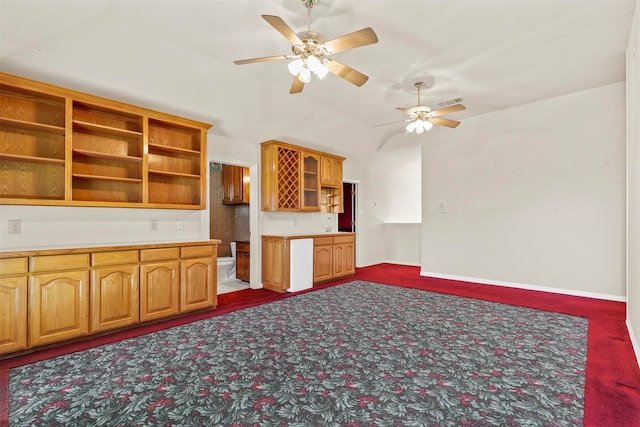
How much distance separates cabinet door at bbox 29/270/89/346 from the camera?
267 centimetres

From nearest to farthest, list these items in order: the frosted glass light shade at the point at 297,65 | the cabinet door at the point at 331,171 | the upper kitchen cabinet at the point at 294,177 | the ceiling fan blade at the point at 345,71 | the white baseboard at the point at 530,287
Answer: the frosted glass light shade at the point at 297,65
the ceiling fan blade at the point at 345,71
the white baseboard at the point at 530,287
the upper kitchen cabinet at the point at 294,177
the cabinet door at the point at 331,171

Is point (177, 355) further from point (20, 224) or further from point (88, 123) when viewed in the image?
point (88, 123)

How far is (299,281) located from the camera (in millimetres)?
4949

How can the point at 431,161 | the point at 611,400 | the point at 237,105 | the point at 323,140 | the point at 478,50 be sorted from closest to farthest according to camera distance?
the point at 611,400, the point at 478,50, the point at 237,105, the point at 323,140, the point at 431,161

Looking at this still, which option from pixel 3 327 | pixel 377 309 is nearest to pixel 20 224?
pixel 3 327

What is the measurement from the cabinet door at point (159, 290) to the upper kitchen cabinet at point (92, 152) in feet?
2.49

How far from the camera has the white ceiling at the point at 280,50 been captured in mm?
2766

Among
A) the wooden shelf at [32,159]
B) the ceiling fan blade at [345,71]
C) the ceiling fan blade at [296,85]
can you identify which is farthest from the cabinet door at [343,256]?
the wooden shelf at [32,159]

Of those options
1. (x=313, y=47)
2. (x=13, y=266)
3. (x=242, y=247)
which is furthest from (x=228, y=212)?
(x=313, y=47)

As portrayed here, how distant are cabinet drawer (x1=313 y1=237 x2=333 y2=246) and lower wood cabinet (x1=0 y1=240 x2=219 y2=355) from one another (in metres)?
1.96

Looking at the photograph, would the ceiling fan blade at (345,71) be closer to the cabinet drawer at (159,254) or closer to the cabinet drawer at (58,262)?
the cabinet drawer at (159,254)

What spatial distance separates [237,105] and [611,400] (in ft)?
15.5

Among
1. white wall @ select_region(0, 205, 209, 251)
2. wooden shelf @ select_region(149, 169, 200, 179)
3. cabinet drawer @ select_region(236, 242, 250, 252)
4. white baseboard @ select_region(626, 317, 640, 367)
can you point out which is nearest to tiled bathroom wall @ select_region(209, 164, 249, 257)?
cabinet drawer @ select_region(236, 242, 250, 252)

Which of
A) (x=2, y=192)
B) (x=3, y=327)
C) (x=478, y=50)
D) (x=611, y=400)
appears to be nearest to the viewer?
(x=611, y=400)
